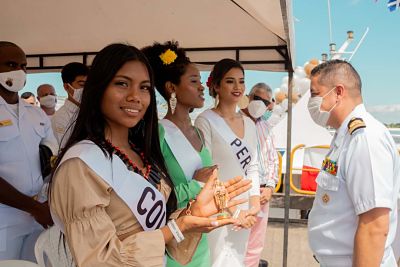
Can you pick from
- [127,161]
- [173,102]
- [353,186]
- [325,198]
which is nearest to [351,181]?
[353,186]

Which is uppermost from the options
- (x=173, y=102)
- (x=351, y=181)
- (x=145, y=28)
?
(x=145, y=28)

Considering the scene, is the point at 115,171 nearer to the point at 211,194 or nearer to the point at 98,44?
the point at 211,194

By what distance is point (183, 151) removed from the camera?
2039mm

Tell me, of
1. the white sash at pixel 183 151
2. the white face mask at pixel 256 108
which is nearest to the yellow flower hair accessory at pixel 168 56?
the white sash at pixel 183 151

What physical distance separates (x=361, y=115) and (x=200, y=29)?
102 inches

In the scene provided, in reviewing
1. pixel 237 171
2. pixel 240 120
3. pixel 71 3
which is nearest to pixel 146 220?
Answer: pixel 237 171

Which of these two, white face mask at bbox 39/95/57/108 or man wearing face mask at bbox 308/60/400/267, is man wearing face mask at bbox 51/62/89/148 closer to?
white face mask at bbox 39/95/57/108

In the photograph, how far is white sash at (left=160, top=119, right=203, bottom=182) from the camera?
2014 mm

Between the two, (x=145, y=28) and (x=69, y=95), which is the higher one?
(x=145, y=28)

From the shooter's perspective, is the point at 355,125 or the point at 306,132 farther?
the point at 306,132

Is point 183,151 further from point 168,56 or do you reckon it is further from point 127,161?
point 127,161

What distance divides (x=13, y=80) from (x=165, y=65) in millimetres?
863

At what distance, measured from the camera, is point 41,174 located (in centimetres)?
214

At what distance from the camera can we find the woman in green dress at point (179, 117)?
2.01 m
